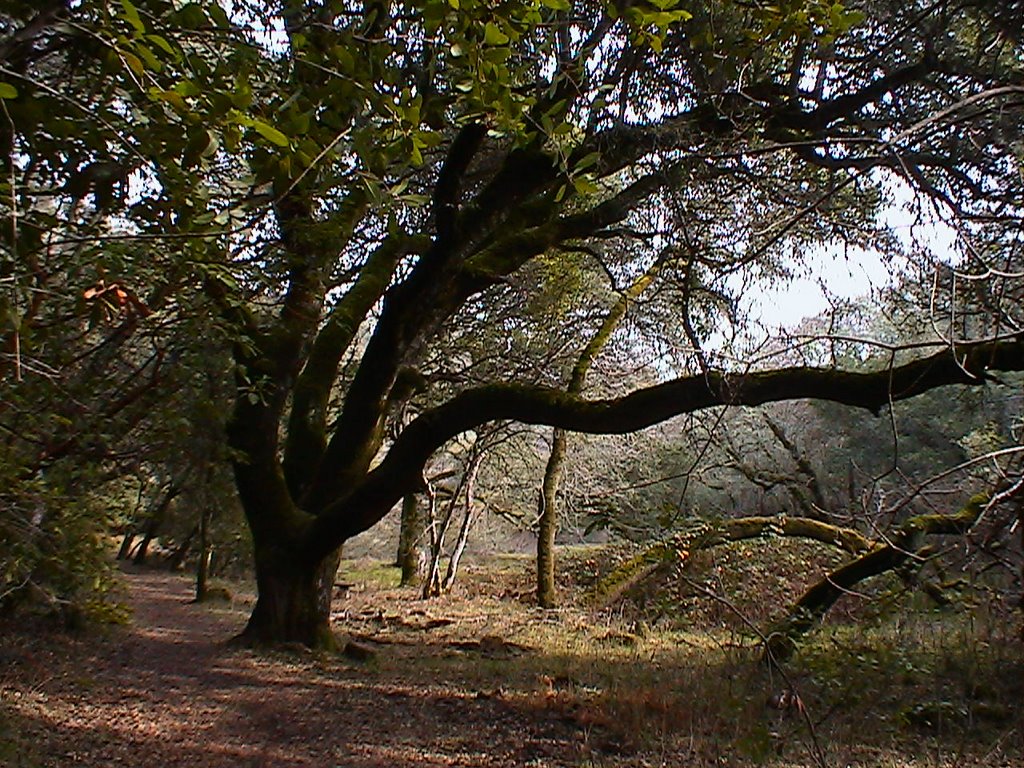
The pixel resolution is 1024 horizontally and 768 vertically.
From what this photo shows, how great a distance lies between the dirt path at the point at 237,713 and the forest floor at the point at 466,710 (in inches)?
0.8

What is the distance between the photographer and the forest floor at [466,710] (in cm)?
472

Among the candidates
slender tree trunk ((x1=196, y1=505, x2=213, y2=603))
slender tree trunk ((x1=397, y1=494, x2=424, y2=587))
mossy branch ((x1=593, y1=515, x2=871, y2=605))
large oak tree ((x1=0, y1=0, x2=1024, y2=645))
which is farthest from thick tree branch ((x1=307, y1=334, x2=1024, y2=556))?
slender tree trunk ((x1=397, y1=494, x2=424, y2=587))

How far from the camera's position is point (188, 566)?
2412 cm

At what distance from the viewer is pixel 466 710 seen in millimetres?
6188

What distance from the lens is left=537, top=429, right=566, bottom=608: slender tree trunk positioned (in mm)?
14250

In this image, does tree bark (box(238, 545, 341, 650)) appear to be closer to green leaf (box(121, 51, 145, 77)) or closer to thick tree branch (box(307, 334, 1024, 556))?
thick tree branch (box(307, 334, 1024, 556))

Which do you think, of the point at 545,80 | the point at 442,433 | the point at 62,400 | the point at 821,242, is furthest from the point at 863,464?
the point at 62,400

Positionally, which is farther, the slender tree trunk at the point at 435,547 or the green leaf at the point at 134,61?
the slender tree trunk at the point at 435,547

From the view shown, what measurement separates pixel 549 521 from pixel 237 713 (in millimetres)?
9157

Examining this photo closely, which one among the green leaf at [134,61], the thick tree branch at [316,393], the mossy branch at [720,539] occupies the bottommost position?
the mossy branch at [720,539]

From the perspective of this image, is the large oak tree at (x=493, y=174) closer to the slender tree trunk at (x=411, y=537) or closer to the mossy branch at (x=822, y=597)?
the mossy branch at (x=822, y=597)

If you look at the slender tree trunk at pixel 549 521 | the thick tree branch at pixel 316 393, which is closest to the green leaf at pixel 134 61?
the thick tree branch at pixel 316 393

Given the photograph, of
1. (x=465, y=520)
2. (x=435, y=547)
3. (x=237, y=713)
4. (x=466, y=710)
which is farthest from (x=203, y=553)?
(x=466, y=710)

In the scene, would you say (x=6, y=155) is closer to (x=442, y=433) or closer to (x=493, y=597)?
(x=442, y=433)
